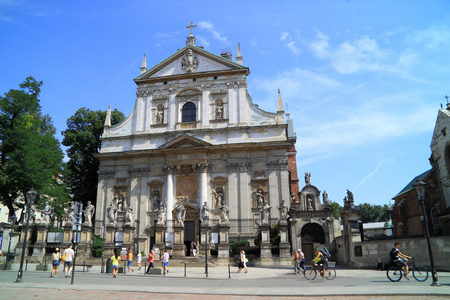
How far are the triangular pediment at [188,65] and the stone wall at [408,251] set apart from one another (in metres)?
22.2

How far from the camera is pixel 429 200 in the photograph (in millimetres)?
28672

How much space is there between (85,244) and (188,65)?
68.9 feet

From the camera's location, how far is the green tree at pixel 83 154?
40.9 meters

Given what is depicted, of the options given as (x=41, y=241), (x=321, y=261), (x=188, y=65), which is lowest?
(x=321, y=261)

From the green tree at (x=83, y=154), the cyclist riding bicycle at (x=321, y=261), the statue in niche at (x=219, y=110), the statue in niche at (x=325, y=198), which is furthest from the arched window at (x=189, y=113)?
the cyclist riding bicycle at (x=321, y=261)

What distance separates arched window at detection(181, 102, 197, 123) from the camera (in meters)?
37.2

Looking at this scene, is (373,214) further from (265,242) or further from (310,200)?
(265,242)

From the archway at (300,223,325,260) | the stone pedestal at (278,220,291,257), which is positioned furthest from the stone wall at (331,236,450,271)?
the archway at (300,223,325,260)

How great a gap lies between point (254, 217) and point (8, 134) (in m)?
23.3

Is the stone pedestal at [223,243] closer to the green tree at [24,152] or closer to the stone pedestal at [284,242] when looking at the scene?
the stone pedestal at [284,242]

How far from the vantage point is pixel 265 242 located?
25.6m

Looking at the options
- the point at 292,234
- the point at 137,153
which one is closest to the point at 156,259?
the point at 292,234

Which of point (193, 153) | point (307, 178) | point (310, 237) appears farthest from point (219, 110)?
point (310, 237)

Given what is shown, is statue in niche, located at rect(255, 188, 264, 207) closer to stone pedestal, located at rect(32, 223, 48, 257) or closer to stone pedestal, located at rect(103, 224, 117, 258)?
stone pedestal, located at rect(103, 224, 117, 258)
